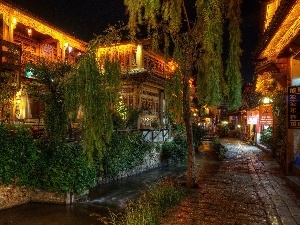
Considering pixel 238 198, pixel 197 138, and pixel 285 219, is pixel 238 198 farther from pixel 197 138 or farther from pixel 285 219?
pixel 197 138

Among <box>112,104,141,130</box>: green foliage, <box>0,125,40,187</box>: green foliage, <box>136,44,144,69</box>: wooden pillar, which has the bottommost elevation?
<box>0,125,40,187</box>: green foliage

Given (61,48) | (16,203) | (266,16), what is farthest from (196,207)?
(61,48)

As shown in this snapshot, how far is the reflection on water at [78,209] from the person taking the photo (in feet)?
31.1

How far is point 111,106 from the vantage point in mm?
9438

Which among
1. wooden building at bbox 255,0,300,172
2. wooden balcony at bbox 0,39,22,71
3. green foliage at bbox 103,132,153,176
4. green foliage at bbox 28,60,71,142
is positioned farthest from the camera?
green foliage at bbox 103,132,153,176

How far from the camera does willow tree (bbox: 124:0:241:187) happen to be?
823 centimetres

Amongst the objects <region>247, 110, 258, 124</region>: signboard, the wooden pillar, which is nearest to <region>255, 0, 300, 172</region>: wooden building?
the wooden pillar

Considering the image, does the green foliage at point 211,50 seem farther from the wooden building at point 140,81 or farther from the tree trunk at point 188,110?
the wooden building at point 140,81

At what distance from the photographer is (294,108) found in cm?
971

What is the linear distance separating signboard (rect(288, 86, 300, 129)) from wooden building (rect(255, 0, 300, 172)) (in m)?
0.04

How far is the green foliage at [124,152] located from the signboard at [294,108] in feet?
28.9

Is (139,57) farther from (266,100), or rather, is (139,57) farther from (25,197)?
(25,197)

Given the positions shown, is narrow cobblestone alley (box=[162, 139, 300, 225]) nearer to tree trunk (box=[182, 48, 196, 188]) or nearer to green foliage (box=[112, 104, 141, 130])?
tree trunk (box=[182, 48, 196, 188])

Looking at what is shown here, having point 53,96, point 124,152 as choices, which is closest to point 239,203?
point 53,96
